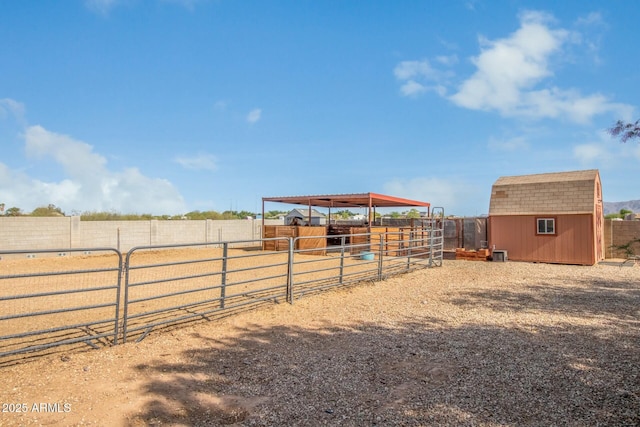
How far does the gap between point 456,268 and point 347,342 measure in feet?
30.4

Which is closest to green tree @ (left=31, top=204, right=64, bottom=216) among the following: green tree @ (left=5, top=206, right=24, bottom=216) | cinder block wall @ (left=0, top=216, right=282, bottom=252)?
green tree @ (left=5, top=206, right=24, bottom=216)

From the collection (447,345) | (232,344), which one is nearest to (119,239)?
(232,344)

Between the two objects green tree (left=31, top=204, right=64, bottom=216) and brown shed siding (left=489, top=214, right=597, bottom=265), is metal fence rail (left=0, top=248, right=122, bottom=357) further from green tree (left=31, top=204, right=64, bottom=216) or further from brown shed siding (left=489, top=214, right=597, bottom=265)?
green tree (left=31, top=204, right=64, bottom=216)

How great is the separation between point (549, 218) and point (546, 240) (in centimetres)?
87

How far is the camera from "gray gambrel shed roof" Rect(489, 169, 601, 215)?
14812 millimetres

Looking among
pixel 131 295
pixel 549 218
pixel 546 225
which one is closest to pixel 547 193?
pixel 549 218

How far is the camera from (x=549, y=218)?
607 inches

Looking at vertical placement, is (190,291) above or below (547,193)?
below

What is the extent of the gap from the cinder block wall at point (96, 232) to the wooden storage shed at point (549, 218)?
52.3 feet

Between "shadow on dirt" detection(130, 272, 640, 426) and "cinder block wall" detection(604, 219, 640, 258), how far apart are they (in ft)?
43.8

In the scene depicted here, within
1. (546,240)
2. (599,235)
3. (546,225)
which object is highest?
(546,225)

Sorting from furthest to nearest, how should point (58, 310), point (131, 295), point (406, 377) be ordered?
point (131, 295), point (58, 310), point (406, 377)

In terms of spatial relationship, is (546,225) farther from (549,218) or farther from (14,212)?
(14,212)

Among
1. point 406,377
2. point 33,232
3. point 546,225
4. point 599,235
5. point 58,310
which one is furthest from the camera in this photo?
point 33,232
